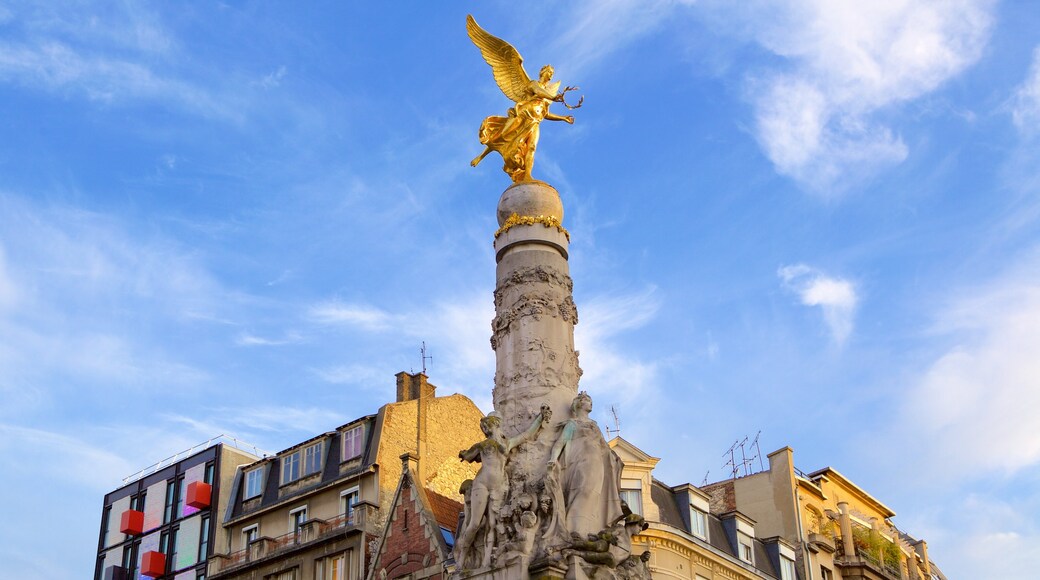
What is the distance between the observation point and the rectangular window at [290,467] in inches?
1785

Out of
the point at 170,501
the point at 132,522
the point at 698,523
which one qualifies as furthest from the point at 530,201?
the point at 132,522

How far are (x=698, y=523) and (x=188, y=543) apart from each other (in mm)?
22127

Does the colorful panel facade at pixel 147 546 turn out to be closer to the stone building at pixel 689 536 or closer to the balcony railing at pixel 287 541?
the balcony railing at pixel 287 541

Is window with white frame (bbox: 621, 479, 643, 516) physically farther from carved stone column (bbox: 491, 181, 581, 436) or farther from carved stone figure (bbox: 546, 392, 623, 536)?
carved stone figure (bbox: 546, 392, 623, 536)

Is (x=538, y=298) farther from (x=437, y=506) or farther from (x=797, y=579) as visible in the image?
(x=797, y=579)

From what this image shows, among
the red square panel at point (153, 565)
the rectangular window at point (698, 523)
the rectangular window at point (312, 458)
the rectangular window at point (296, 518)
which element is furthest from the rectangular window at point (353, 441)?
the red square panel at point (153, 565)

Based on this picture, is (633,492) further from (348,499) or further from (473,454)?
(473,454)

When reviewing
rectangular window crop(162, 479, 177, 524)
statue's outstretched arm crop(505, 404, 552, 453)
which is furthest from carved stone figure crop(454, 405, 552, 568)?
rectangular window crop(162, 479, 177, 524)

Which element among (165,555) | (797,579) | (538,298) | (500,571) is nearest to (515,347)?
(538,298)

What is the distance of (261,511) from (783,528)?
63.8 ft

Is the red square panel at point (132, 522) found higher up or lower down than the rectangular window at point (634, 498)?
higher up

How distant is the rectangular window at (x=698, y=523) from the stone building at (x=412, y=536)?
7.61m

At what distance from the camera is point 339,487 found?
4259 centimetres

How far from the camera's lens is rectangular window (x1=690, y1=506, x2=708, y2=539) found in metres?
38.9
